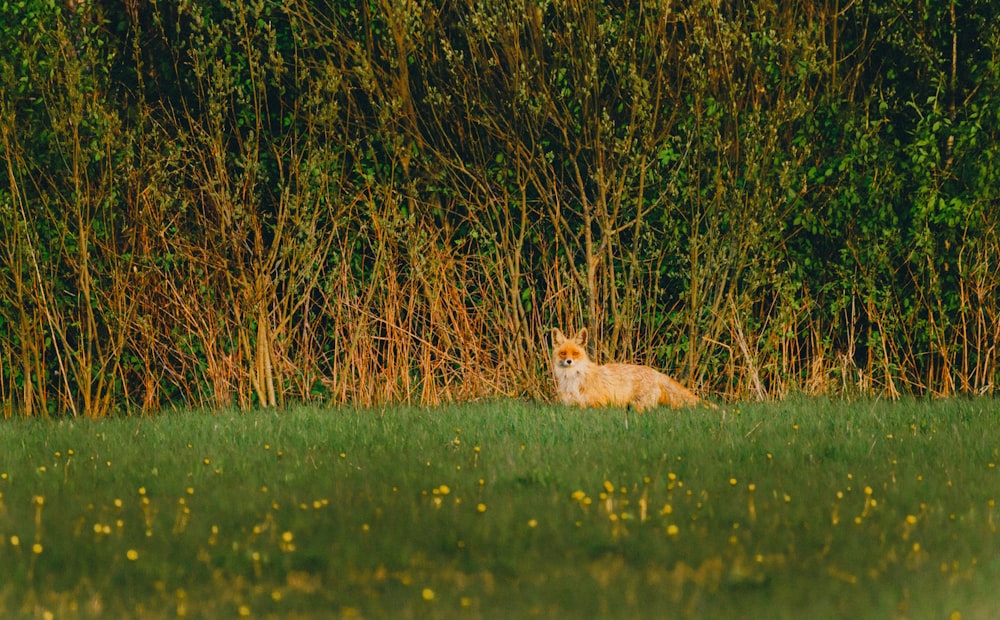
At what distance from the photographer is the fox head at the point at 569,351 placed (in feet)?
29.1

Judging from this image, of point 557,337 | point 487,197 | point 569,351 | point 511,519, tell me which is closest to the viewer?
point 511,519

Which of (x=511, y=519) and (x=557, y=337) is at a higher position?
(x=511, y=519)

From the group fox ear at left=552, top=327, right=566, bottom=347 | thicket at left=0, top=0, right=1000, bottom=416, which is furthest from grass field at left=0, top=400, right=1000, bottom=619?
thicket at left=0, top=0, right=1000, bottom=416

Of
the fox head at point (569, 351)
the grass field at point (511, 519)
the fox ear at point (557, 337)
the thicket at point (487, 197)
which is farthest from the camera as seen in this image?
the thicket at point (487, 197)

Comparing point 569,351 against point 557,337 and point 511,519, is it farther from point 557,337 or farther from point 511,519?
point 511,519

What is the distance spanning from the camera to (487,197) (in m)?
9.56

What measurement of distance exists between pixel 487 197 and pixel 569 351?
61.3 inches

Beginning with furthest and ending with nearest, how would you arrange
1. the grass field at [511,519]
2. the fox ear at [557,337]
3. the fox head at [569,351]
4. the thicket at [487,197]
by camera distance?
the thicket at [487,197] → the fox ear at [557,337] → the fox head at [569,351] → the grass field at [511,519]

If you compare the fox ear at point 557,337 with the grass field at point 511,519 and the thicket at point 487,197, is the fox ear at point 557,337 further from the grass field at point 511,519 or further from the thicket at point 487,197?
the grass field at point 511,519

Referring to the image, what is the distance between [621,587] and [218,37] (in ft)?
20.6

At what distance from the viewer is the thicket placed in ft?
30.2

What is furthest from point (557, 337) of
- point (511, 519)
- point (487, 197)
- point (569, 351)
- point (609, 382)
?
point (511, 519)

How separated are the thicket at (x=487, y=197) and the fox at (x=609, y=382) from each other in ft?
1.95

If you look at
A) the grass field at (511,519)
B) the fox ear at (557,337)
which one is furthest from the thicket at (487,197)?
the grass field at (511,519)
